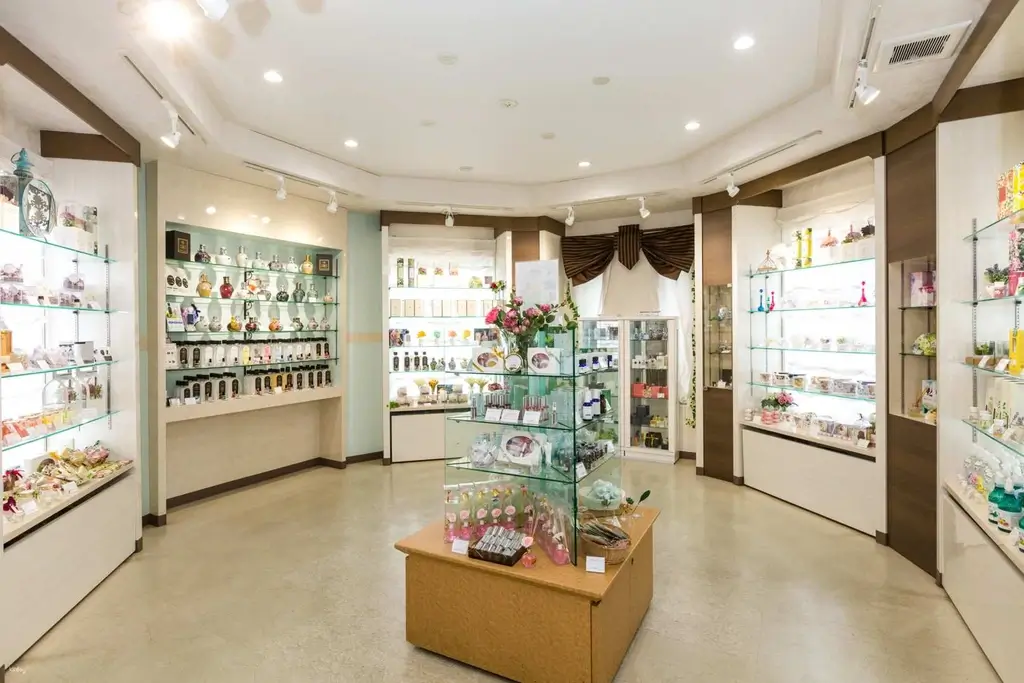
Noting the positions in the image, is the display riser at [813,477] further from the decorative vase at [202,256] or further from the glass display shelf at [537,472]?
the decorative vase at [202,256]

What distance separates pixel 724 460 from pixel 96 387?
220 inches

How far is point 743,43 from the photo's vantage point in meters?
3.22

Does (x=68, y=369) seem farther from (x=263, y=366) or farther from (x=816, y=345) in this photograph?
(x=816, y=345)

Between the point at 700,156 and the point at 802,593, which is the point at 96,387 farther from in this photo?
the point at 700,156

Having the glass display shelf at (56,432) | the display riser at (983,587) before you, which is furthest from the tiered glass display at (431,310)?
the display riser at (983,587)

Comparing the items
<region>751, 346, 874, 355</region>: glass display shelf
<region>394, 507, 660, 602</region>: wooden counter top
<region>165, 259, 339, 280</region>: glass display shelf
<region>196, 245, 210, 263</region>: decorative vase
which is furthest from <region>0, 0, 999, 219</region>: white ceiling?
<region>394, 507, 660, 602</region>: wooden counter top

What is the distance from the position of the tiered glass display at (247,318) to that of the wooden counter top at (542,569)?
3.20 m

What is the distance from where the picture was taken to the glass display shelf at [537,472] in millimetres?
2516

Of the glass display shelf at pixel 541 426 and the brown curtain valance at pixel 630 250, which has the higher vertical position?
the brown curtain valance at pixel 630 250

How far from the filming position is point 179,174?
15.1 feet

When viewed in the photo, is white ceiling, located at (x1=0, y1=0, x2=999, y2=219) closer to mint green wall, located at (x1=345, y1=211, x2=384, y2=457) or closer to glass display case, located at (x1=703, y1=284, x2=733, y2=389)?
mint green wall, located at (x1=345, y1=211, x2=384, y2=457)

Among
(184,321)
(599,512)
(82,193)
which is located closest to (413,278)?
(184,321)

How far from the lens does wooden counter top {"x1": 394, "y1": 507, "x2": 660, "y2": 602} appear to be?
2248 millimetres

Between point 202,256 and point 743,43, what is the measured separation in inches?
186
